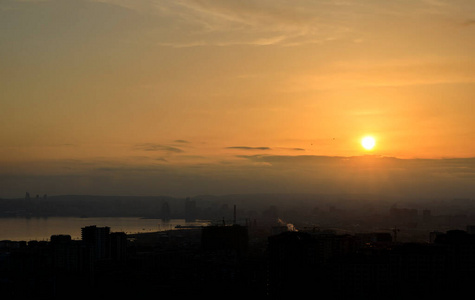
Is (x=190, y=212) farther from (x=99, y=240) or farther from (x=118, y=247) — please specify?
(x=99, y=240)

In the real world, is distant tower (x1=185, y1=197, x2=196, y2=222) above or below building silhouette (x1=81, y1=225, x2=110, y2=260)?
above

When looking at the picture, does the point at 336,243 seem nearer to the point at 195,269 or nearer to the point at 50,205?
the point at 195,269

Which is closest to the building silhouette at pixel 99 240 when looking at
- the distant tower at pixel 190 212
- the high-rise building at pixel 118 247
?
the high-rise building at pixel 118 247

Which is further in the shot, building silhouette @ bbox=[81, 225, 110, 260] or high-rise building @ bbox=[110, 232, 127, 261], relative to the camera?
high-rise building @ bbox=[110, 232, 127, 261]

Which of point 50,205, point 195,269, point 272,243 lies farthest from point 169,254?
point 50,205

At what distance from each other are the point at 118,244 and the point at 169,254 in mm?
5380

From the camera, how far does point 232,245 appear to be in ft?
213

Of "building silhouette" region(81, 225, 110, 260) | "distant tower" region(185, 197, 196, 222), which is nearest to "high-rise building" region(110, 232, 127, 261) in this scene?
"building silhouette" region(81, 225, 110, 260)

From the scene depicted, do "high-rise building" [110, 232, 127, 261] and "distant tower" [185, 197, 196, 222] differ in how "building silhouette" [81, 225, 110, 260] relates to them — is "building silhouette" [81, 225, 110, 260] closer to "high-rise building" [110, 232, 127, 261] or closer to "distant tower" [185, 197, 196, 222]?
"high-rise building" [110, 232, 127, 261]

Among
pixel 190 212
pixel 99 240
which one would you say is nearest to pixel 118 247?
pixel 99 240

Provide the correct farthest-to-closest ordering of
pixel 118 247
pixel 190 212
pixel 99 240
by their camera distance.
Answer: pixel 190 212 < pixel 118 247 < pixel 99 240

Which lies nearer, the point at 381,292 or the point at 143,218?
the point at 381,292

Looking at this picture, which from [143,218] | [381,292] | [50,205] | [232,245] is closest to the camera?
[381,292]

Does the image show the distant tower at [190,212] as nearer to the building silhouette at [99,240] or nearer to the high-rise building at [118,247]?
the high-rise building at [118,247]
